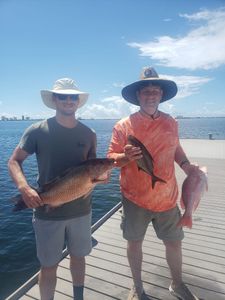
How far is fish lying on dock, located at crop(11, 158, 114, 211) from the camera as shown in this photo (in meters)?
3.45

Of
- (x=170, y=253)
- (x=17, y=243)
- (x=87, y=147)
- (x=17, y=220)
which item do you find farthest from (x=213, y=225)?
(x=17, y=220)

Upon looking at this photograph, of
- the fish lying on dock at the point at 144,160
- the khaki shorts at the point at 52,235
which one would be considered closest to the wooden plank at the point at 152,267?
the khaki shorts at the point at 52,235

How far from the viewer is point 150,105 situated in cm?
394

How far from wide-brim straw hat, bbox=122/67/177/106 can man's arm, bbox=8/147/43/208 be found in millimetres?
1768

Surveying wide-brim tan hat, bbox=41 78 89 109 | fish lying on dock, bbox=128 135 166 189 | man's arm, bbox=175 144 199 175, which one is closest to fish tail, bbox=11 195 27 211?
wide-brim tan hat, bbox=41 78 89 109

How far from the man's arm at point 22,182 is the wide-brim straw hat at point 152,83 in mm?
1768

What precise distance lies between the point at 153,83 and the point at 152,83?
0.02m

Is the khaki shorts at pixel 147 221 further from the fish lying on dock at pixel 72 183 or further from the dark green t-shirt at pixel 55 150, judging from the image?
the fish lying on dock at pixel 72 183

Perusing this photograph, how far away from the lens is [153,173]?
385cm

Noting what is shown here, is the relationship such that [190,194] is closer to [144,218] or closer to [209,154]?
[144,218]

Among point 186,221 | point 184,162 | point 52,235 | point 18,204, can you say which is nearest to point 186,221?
point 186,221

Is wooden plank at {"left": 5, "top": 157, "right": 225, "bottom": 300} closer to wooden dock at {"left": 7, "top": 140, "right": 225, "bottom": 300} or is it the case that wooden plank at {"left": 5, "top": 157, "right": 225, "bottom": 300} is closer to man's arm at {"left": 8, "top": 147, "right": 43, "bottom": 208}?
wooden dock at {"left": 7, "top": 140, "right": 225, "bottom": 300}

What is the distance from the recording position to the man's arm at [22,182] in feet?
11.1

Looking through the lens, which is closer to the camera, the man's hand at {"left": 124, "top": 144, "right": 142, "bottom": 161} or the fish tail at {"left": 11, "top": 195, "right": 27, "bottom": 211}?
the fish tail at {"left": 11, "top": 195, "right": 27, "bottom": 211}
